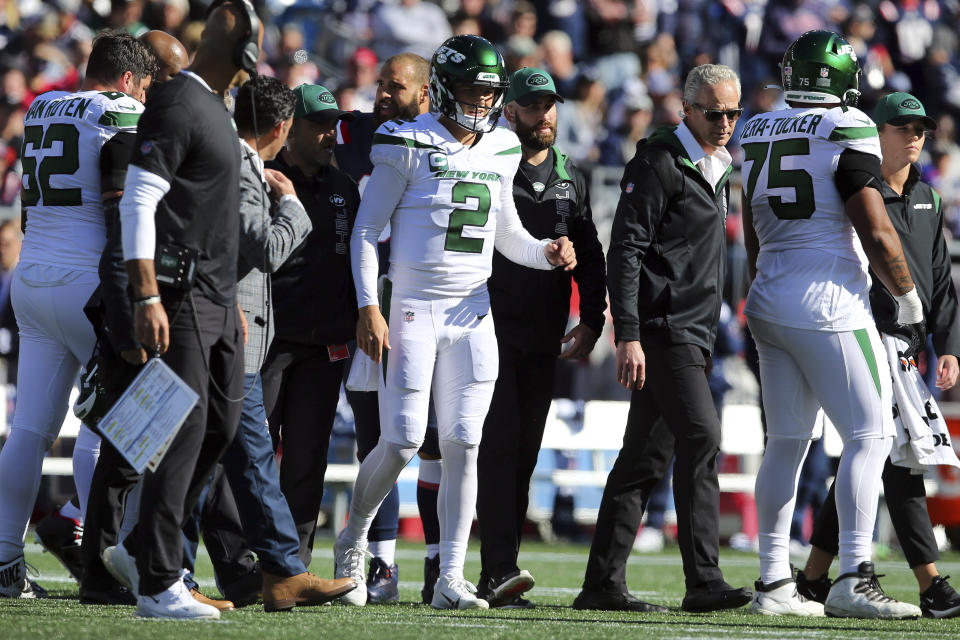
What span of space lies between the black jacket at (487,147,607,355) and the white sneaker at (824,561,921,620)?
4.76 ft

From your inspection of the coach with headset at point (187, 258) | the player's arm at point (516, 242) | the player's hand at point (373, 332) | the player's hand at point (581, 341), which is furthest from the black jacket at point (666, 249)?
the coach with headset at point (187, 258)

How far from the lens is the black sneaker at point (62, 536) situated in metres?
5.96

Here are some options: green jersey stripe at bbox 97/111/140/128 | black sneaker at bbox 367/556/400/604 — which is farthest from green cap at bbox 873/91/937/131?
green jersey stripe at bbox 97/111/140/128

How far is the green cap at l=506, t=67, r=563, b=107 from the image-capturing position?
593 centimetres

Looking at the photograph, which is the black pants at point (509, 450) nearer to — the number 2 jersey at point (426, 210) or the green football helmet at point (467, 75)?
the number 2 jersey at point (426, 210)

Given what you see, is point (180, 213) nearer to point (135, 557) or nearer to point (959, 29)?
point (135, 557)

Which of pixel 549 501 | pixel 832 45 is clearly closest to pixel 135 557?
pixel 832 45

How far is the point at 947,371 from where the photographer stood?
615 cm

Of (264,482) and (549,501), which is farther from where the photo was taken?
(549,501)

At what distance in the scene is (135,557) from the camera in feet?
15.0

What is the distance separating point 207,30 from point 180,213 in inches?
24.5

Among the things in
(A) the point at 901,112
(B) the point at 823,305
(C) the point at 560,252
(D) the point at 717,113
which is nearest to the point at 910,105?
(A) the point at 901,112

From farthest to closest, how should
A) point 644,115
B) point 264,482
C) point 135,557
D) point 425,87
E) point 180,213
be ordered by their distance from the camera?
point 644,115 < point 425,87 < point 264,482 < point 135,557 < point 180,213

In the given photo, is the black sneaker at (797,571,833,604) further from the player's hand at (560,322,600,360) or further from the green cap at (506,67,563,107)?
the green cap at (506,67,563,107)
